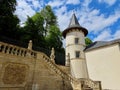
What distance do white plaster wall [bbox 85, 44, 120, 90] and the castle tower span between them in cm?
110

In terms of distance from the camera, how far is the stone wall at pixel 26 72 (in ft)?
25.4

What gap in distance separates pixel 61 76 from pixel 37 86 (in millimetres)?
2612

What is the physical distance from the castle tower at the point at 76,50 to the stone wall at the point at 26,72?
643 cm

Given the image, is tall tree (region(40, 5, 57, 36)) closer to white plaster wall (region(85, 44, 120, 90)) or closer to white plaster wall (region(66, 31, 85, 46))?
white plaster wall (region(66, 31, 85, 46))

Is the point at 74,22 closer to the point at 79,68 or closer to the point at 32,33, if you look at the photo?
the point at 32,33

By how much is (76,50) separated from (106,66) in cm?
490

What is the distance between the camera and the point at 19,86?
812cm

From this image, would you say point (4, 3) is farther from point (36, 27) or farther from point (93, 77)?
point (93, 77)

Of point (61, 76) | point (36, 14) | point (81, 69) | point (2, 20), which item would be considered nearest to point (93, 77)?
point (81, 69)

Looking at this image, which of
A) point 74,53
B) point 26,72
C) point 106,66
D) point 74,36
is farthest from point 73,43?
point 26,72

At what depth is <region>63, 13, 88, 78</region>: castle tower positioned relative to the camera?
17.1m

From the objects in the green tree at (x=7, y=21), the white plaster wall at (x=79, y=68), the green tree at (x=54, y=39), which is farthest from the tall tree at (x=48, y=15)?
the white plaster wall at (x=79, y=68)

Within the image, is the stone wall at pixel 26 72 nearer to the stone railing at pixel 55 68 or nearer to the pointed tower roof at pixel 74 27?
the stone railing at pixel 55 68

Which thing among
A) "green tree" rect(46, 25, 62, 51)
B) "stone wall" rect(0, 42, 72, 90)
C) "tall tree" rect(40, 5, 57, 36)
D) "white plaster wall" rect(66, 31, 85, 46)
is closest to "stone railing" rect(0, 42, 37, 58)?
"stone wall" rect(0, 42, 72, 90)
